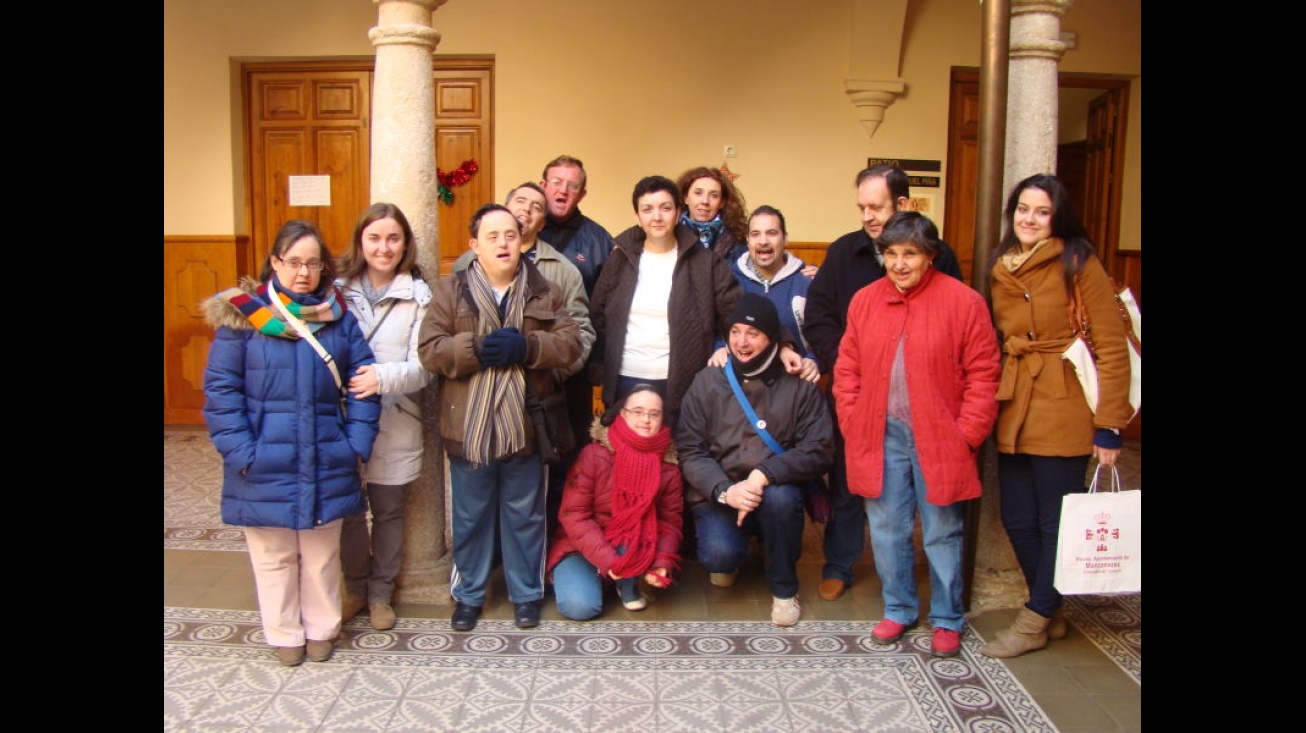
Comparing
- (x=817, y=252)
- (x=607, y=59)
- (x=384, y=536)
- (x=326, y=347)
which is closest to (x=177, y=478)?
(x=384, y=536)

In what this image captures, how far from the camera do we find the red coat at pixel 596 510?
3994 mm

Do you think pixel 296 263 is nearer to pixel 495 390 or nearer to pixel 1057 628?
pixel 495 390

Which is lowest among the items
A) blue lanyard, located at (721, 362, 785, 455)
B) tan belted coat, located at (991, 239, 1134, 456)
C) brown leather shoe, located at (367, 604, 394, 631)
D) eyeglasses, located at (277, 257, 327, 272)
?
brown leather shoe, located at (367, 604, 394, 631)

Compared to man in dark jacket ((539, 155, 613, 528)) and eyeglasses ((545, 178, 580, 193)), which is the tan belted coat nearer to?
man in dark jacket ((539, 155, 613, 528))

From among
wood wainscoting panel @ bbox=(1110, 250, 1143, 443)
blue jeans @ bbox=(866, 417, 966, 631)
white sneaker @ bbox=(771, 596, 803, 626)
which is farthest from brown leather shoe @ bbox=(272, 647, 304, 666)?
wood wainscoting panel @ bbox=(1110, 250, 1143, 443)

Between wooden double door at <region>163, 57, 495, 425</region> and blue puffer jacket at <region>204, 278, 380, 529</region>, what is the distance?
3.84 meters

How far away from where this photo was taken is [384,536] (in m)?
3.97

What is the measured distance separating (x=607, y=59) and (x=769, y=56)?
44.3 inches

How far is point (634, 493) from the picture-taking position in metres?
3.96

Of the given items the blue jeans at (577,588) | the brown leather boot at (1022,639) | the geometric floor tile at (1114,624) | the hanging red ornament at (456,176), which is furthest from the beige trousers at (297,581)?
the hanging red ornament at (456,176)

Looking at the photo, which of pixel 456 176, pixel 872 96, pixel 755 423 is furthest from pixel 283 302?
pixel 872 96

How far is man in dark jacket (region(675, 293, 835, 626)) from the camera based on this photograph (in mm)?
3877

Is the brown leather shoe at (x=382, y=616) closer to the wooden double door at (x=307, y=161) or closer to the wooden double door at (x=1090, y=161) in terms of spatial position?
the wooden double door at (x=307, y=161)

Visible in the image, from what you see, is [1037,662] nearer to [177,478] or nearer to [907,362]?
[907,362]
